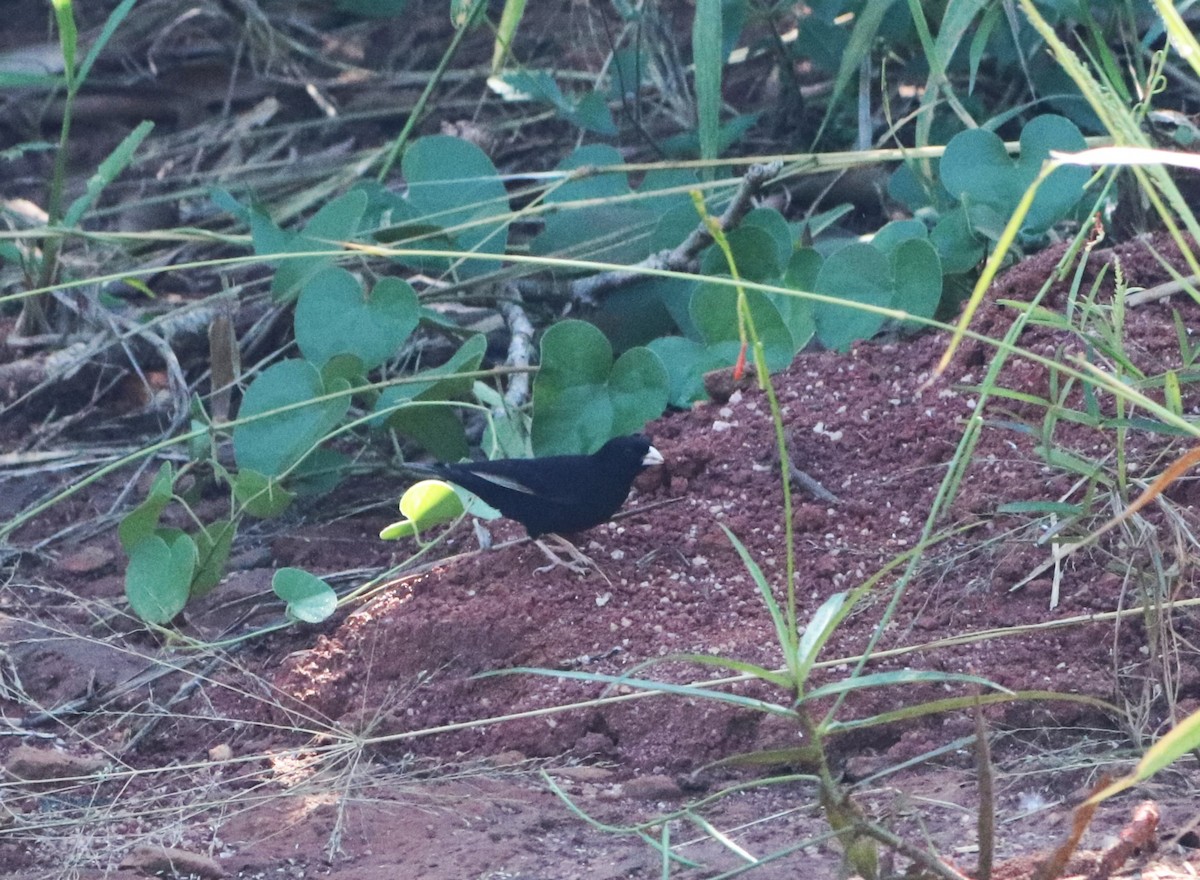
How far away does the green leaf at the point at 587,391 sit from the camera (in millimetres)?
3238

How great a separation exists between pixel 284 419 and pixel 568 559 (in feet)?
2.92

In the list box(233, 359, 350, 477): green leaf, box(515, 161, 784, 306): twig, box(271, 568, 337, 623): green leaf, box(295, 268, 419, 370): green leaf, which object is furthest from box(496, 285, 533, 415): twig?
box(271, 568, 337, 623): green leaf

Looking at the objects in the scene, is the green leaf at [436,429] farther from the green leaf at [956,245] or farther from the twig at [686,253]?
the green leaf at [956,245]

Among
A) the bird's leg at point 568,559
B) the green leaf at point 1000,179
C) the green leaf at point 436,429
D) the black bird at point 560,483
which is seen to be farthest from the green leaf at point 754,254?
the bird's leg at point 568,559

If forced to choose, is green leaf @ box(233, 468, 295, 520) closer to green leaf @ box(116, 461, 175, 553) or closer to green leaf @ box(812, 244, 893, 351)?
green leaf @ box(116, 461, 175, 553)

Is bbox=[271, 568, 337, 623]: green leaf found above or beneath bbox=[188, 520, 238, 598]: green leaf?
above

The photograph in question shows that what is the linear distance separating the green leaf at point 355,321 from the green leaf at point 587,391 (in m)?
0.41

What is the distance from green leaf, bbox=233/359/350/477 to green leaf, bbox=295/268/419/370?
12 cm

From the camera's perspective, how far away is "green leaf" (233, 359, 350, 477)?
3277 millimetres

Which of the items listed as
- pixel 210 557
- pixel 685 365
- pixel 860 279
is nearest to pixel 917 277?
pixel 860 279

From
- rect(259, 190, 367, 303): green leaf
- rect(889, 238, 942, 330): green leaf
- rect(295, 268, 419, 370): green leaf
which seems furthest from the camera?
rect(259, 190, 367, 303): green leaf

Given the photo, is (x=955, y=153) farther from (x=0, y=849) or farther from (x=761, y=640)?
(x=0, y=849)

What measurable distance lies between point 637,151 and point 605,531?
2267 millimetres

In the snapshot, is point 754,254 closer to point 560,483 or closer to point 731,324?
point 731,324
